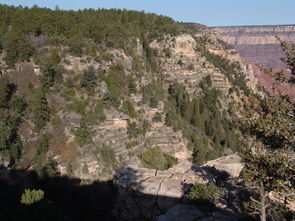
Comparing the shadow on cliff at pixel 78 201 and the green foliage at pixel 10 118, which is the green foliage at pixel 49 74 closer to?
the green foliage at pixel 10 118

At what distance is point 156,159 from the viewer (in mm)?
40906

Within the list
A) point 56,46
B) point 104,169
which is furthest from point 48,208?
point 56,46

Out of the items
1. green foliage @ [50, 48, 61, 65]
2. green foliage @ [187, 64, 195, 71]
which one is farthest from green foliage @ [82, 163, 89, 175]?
green foliage @ [187, 64, 195, 71]

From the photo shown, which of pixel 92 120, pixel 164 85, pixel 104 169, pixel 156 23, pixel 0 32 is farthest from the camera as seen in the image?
pixel 156 23

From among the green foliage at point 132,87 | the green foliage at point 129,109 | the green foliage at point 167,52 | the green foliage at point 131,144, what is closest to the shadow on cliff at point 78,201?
the green foliage at point 131,144

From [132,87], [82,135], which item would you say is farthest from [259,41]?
[82,135]

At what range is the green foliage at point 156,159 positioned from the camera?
131 ft

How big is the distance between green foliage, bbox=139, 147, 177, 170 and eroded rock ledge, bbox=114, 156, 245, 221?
12231 mm

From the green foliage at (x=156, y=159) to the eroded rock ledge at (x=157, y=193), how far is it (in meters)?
12.2

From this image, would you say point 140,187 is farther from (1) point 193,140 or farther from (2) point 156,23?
(2) point 156,23

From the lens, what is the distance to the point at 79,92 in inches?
1606

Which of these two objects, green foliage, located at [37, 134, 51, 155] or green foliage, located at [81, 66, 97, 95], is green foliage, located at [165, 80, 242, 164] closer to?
green foliage, located at [81, 66, 97, 95]

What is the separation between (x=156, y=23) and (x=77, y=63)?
3454 centimetres

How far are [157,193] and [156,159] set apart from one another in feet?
58.6
